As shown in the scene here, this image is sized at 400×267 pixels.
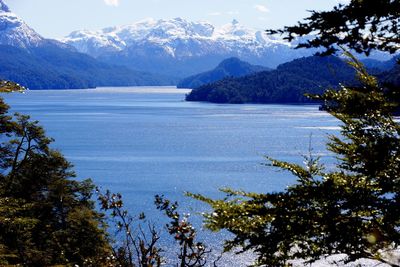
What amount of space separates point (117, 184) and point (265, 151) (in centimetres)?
4089

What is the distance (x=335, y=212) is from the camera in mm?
9273

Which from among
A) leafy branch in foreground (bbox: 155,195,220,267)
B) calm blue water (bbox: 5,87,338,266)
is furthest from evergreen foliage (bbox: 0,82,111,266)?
calm blue water (bbox: 5,87,338,266)

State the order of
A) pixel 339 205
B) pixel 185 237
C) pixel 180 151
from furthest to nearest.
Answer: pixel 180 151
pixel 185 237
pixel 339 205

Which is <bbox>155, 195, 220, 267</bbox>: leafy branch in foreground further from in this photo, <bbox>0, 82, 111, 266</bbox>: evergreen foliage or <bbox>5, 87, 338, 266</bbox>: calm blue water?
<bbox>5, 87, 338, 266</bbox>: calm blue water

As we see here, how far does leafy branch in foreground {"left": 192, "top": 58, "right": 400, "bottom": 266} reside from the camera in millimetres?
9023

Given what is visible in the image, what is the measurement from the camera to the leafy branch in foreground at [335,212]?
29.6 ft

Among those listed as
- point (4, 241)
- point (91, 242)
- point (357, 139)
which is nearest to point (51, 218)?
point (91, 242)

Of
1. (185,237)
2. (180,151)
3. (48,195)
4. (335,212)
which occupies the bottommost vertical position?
(180,151)

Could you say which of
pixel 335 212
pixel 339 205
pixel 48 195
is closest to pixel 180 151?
pixel 48 195

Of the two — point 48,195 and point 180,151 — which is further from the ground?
point 48,195

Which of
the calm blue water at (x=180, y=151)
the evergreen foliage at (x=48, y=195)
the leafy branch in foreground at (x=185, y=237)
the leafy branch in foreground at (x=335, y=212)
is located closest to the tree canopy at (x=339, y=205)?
the leafy branch in foreground at (x=335, y=212)

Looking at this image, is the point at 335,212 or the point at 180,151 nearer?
the point at 335,212

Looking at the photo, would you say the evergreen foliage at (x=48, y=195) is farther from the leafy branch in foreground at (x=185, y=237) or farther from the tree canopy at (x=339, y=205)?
the tree canopy at (x=339, y=205)

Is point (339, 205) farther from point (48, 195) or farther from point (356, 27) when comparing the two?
point (48, 195)
